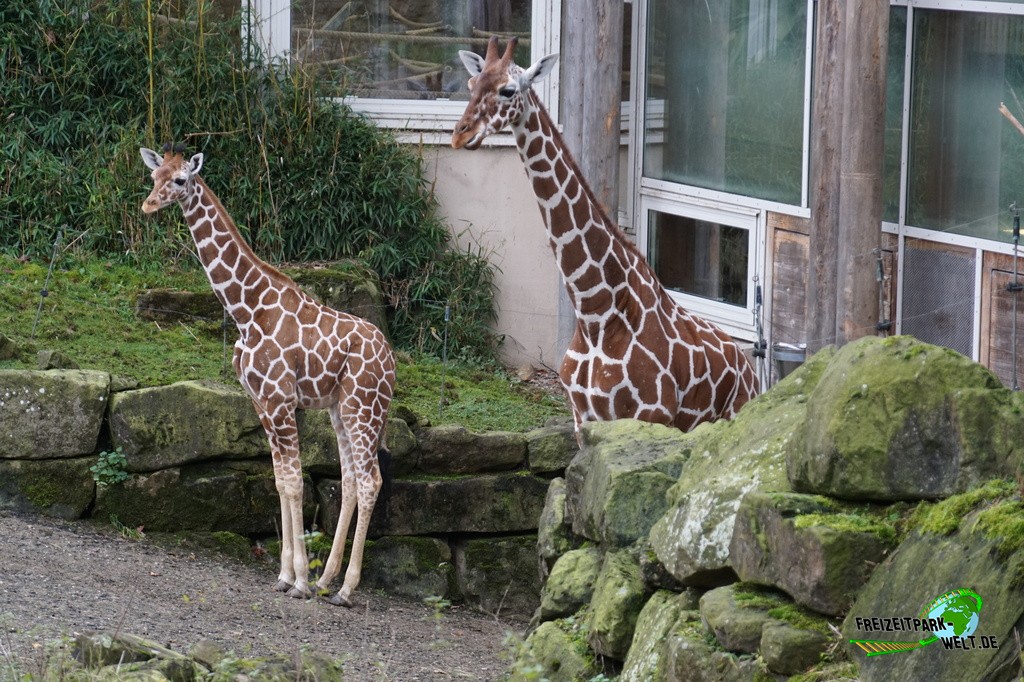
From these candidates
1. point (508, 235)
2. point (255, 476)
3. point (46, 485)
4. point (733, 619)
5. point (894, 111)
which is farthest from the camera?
point (508, 235)

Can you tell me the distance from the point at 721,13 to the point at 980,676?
23.1ft

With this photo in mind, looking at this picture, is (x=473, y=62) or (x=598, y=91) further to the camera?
(x=598, y=91)

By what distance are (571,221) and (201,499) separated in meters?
3.33

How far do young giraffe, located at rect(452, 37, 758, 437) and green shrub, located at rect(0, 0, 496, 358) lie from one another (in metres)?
4.51

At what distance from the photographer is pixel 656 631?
15.3ft

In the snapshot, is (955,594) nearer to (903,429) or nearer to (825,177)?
(903,429)

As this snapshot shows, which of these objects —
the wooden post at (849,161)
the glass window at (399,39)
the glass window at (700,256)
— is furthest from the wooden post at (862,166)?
the glass window at (399,39)

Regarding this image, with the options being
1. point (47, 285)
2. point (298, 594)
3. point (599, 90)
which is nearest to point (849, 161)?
point (599, 90)

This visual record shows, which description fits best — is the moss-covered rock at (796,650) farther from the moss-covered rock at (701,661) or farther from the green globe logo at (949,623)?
the green globe logo at (949,623)

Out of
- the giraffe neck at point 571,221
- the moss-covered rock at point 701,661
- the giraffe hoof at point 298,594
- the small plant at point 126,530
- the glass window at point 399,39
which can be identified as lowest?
the giraffe hoof at point 298,594

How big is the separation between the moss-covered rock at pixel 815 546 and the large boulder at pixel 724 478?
22cm

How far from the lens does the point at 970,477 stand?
3914mm

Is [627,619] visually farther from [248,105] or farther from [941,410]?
[248,105]

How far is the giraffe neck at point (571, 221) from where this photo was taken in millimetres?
6262
